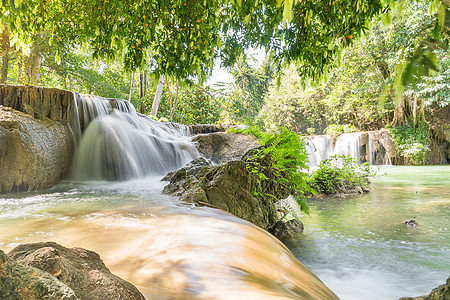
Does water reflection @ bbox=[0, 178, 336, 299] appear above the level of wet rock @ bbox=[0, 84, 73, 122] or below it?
below

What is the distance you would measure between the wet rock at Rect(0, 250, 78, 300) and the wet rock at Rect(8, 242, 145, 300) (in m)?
0.08

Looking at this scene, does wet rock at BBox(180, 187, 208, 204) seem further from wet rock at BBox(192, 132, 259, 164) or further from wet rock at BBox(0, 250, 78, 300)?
wet rock at BBox(192, 132, 259, 164)

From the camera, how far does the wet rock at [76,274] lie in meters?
0.75

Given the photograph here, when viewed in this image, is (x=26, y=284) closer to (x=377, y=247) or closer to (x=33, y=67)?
(x=377, y=247)

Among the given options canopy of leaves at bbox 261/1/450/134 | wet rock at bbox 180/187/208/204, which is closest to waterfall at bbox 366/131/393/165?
canopy of leaves at bbox 261/1/450/134

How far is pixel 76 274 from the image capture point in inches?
33.0

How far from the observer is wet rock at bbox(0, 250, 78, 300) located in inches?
22.5

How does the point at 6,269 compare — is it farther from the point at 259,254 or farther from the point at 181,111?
the point at 181,111

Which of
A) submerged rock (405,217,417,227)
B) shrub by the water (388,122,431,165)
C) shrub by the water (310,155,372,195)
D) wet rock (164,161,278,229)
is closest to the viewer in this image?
wet rock (164,161,278,229)

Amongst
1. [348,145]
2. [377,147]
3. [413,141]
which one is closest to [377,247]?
[348,145]

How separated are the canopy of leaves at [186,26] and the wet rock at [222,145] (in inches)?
170

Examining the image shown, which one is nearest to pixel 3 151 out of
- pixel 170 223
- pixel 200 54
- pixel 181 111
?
pixel 200 54

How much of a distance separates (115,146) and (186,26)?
14.4ft

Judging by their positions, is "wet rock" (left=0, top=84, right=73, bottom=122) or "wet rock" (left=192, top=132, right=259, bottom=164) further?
"wet rock" (left=192, top=132, right=259, bottom=164)
